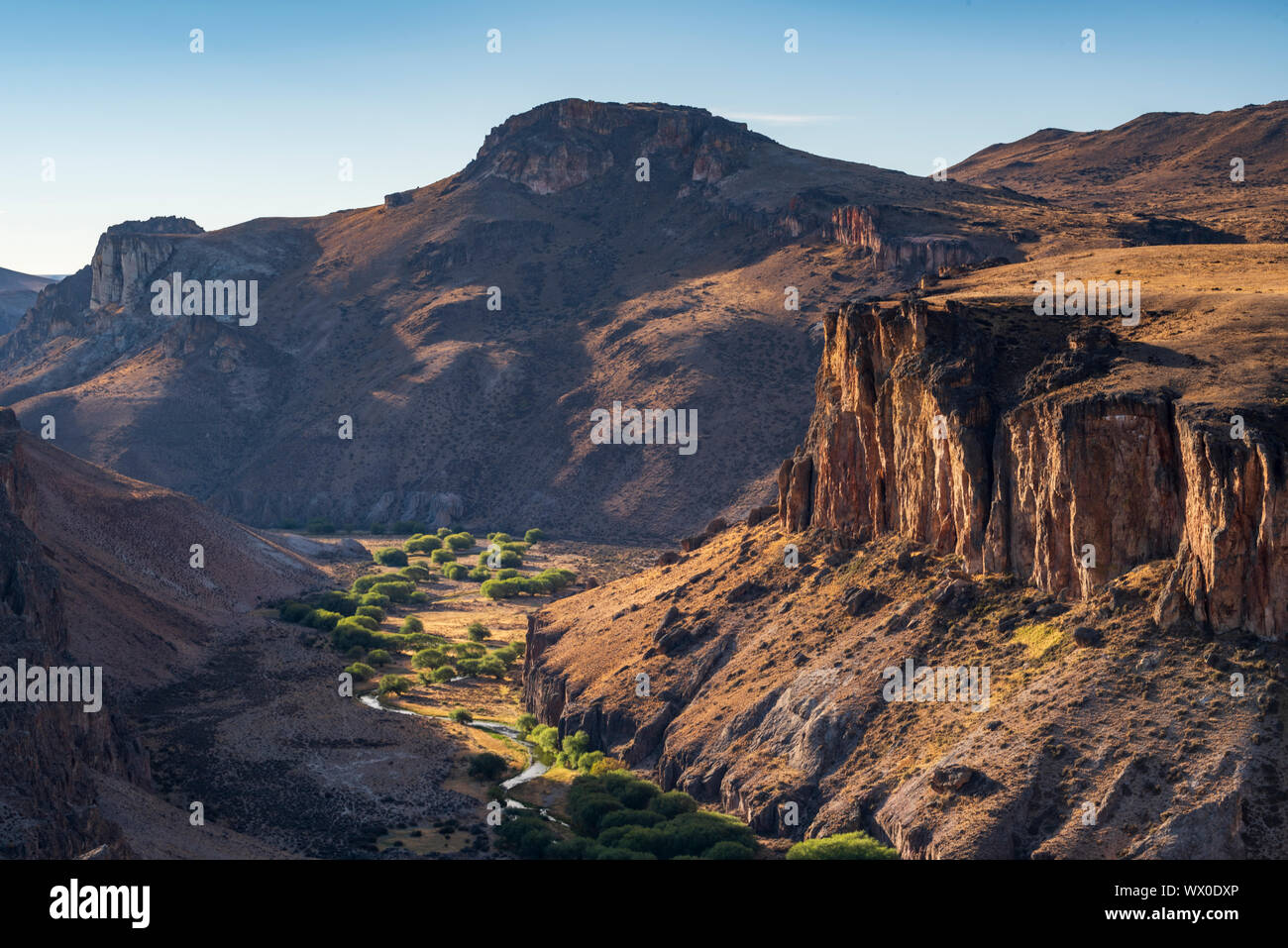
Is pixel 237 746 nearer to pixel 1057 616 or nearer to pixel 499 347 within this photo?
pixel 1057 616

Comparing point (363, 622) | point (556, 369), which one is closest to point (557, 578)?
point (363, 622)

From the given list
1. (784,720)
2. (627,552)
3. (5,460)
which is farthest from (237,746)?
(627,552)

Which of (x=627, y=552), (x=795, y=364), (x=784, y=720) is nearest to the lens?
(x=784, y=720)

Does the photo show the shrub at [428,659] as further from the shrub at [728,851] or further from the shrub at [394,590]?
the shrub at [728,851]

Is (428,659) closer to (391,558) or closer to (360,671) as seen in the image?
(360,671)
